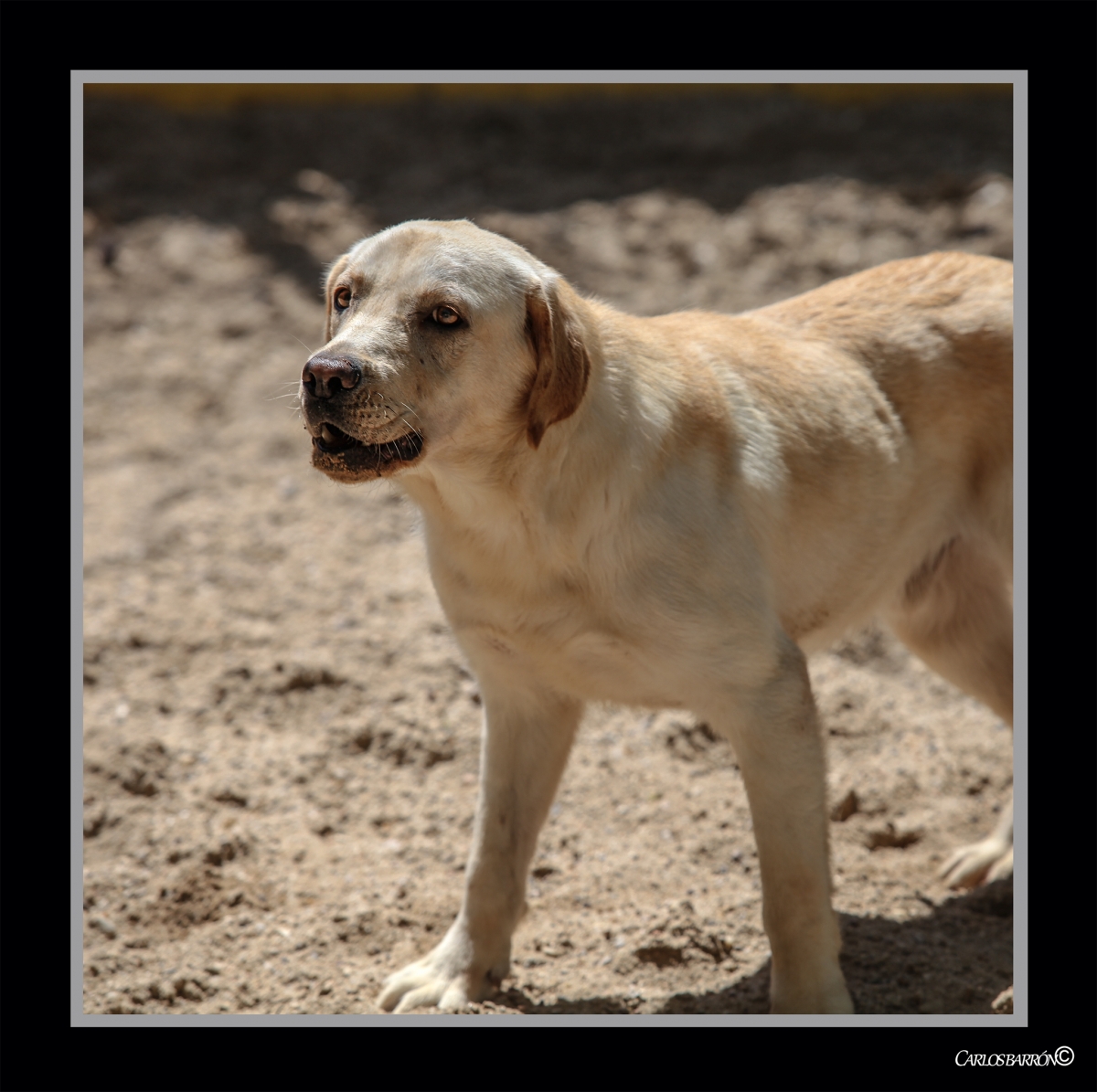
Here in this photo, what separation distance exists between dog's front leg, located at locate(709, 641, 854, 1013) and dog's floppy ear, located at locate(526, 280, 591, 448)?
0.84 meters

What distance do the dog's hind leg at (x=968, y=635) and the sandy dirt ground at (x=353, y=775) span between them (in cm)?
13

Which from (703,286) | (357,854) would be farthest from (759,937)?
(703,286)

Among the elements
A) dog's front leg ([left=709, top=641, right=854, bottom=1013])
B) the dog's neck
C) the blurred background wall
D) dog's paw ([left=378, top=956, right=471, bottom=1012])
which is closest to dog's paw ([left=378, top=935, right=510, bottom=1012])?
dog's paw ([left=378, top=956, right=471, bottom=1012])

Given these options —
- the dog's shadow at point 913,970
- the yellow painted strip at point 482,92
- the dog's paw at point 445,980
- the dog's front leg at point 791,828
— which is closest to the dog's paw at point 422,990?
the dog's paw at point 445,980

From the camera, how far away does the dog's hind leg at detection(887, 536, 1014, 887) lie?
437cm

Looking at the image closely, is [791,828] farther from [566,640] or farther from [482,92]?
[482,92]

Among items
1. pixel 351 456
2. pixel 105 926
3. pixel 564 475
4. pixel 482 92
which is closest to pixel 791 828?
pixel 564 475

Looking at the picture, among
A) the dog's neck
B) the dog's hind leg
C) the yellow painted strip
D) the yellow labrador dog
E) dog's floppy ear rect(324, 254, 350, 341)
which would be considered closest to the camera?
the yellow labrador dog

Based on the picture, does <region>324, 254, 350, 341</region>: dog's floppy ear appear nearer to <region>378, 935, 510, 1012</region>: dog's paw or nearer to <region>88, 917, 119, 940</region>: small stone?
<region>378, 935, 510, 1012</region>: dog's paw

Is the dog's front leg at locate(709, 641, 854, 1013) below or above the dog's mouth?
below

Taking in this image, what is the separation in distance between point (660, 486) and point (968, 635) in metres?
1.78

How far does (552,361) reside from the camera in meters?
3.11

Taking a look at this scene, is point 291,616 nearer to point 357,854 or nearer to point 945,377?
point 357,854
